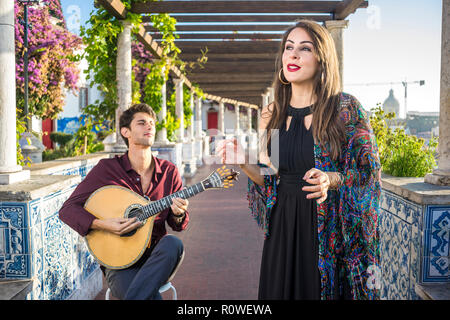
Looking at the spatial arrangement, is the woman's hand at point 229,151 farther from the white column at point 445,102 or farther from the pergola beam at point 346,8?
the pergola beam at point 346,8

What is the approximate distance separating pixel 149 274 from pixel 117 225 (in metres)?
0.32

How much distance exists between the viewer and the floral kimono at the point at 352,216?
5.40ft

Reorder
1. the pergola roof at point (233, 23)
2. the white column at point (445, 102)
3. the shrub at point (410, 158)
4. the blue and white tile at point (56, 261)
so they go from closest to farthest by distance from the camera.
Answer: the blue and white tile at point (56, 261) → the white column at point (445, 102) → the shrub at point (410, 158) → the pergola roof at point (233, 23)

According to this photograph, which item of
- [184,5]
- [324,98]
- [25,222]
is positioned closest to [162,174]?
[25,222]

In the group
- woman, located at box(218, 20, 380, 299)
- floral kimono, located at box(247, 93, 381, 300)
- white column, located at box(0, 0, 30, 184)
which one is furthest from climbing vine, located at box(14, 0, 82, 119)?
floral kimono, located at box(247, 93, 381, 300)

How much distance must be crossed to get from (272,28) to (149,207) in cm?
540

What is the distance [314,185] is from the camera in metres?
1.60

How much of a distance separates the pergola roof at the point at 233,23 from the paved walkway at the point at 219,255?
82.4 inches

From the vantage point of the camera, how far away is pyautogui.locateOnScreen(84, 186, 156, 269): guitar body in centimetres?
231

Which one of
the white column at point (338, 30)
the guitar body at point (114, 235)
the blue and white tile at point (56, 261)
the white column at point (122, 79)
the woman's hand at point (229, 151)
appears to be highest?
the white column at point (338, 30)

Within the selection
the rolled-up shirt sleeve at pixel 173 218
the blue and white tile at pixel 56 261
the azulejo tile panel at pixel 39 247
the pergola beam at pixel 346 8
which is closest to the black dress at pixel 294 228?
the rolled-up shirt sleeve at pixel 173 218

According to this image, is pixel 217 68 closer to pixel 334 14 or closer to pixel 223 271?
pixel 334 14

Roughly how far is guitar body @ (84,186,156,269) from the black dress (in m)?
0.79

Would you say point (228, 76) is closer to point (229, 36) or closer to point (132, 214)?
point (229, 36)
